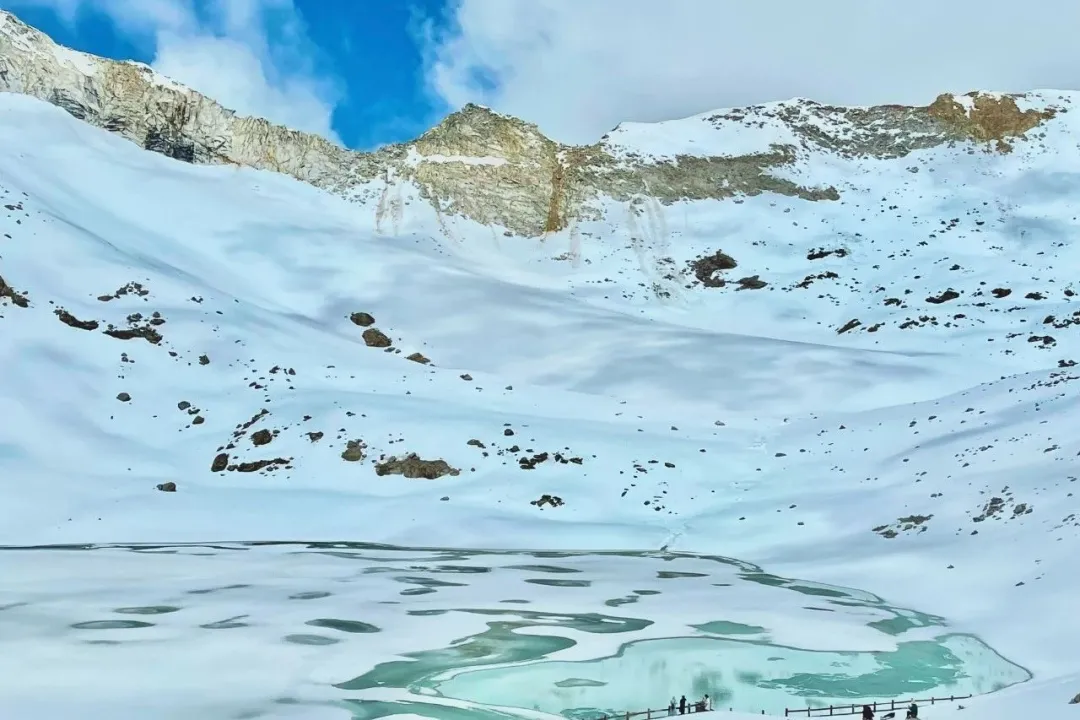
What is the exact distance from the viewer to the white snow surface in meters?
20.3

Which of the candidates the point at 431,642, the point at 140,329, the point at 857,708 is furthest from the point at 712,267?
the point at 431,642

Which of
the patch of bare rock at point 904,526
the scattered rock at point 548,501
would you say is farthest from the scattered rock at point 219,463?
the patch of bare rock at point 904,526

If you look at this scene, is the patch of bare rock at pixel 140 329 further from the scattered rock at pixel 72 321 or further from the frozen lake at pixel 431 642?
the frozen lake at pixel 431 642

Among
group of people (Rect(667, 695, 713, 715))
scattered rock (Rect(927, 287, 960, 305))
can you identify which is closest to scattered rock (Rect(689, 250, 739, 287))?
scattered rock (Rect(927, 287, 960, 305))

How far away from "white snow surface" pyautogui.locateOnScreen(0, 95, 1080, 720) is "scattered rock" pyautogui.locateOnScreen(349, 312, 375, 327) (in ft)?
3.62

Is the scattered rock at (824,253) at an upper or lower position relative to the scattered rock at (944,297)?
upper

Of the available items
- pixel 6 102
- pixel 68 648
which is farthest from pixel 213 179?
pixel 68 648

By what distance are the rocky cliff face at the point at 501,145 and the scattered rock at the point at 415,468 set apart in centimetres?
4922

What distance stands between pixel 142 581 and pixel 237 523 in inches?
391

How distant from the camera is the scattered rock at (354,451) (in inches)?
1519

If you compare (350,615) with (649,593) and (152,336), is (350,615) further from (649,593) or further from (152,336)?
(152,336)

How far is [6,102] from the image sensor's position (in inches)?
2894

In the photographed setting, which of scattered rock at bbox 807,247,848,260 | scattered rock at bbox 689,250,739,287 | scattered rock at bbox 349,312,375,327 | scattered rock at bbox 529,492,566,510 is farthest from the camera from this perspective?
scattered rock at bbox 807,247,848,260

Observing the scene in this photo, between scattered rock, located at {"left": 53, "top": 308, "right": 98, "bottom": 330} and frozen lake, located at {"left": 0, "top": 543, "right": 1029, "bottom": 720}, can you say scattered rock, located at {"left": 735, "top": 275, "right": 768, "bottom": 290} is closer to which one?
scattered rock, located at {"left": 53, "top": 308, "right": 98, "bottom": 330}
